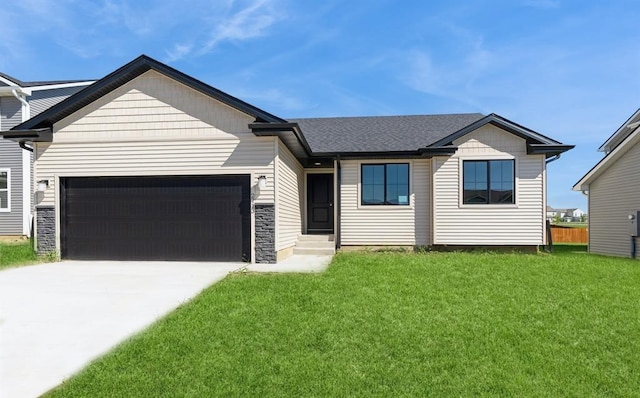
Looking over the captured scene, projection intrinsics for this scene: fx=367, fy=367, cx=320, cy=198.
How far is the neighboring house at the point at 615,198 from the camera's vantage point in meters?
12.8

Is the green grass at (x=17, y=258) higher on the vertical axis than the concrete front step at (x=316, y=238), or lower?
lower

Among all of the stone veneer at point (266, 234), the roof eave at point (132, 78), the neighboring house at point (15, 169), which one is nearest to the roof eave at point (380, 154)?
the roof eave at point (132, 78)

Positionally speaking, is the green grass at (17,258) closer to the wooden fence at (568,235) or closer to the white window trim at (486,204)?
the white window trim at (486,204)

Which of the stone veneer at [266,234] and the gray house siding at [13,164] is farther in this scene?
the gray house siding at [13,164]

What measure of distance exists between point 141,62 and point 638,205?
1624 centimetres

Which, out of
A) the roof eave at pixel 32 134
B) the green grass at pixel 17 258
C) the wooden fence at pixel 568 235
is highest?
the roof eave at pixel 32 134

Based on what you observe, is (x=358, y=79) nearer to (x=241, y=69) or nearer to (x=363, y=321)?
(x=241, y=69)

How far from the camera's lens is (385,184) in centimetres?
1224

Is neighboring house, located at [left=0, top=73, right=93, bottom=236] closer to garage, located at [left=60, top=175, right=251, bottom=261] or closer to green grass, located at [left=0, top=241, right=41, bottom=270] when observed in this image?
green grass, located at [left=0, top=241, right=41, bottom=270]

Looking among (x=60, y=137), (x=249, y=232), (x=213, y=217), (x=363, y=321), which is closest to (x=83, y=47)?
(x=60, y=137)

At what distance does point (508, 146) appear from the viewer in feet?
37.8

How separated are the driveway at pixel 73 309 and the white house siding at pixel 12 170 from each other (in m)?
7.98

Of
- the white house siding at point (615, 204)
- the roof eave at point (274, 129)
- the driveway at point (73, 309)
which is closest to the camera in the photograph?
the driveway at point (73, 309)

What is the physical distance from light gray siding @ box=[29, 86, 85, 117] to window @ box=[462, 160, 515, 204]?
16.9m
